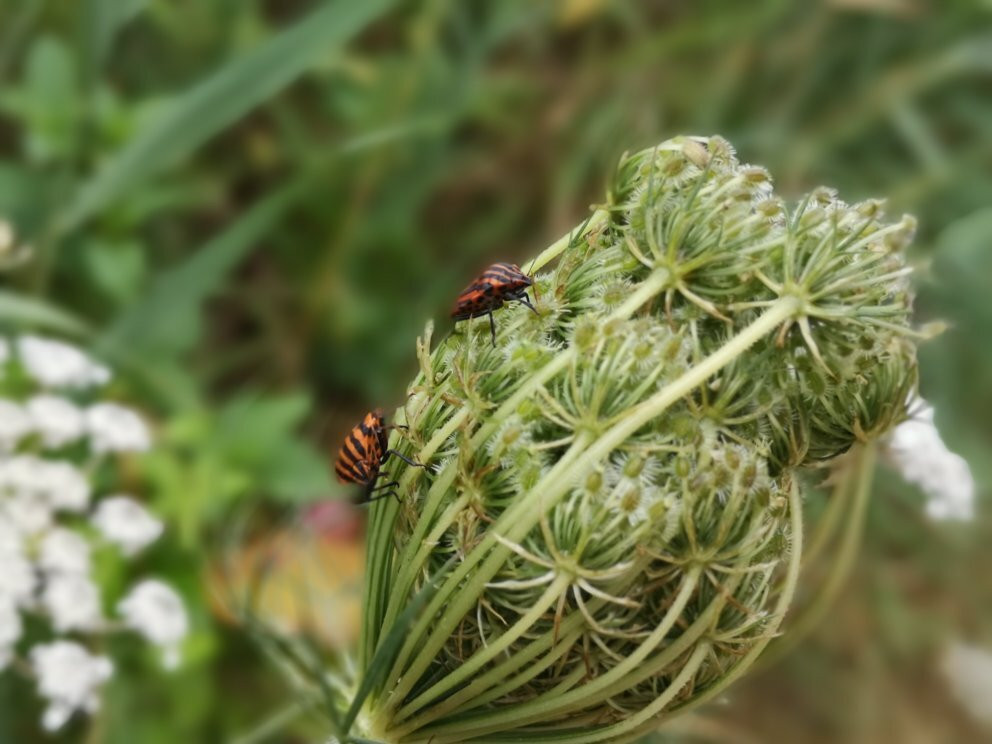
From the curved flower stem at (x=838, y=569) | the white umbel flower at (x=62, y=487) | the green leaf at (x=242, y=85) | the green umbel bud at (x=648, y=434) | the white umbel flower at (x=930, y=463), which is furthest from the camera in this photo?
the green leaf at (x=242, y=85)

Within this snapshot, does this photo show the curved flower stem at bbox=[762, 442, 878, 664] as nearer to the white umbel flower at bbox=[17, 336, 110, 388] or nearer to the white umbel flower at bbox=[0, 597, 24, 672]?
the white umbel flower at bbox=[0, 597, 24, 672]

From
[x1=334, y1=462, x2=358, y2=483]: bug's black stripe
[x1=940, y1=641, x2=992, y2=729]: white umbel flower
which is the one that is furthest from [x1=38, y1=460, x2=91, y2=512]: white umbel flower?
[x1=940, y1=641, x2=992, y2=729]: white umbel flower

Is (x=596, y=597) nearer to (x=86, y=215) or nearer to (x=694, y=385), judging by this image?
(x=694, y=385)

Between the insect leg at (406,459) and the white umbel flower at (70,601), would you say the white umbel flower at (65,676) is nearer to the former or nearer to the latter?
the white umbel flower at (70,601)

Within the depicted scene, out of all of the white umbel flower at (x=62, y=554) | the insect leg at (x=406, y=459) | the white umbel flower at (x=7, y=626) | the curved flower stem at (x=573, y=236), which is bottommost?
the insect leg at (x=406, y=459)

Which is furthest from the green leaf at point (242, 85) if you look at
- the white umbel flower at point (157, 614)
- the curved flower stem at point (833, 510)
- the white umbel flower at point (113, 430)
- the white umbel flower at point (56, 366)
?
the curved flower stem at point (833, 510)

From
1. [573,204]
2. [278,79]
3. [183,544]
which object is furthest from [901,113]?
[183,544]

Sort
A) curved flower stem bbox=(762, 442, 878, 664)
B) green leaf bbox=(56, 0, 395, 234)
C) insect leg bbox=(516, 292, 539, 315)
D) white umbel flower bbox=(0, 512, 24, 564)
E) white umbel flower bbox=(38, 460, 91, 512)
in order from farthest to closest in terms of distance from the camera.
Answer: green leaf bbox=(56, 0, 395, 234) < white umbel flower bbox=(38, 460, 91, 512) < white umbel flower bbox=(0, 512, 24, 564) < curved flower stem bbox=(762, 442, 878, 664) < insect leg bbox=(516, 292, 539, 315)
